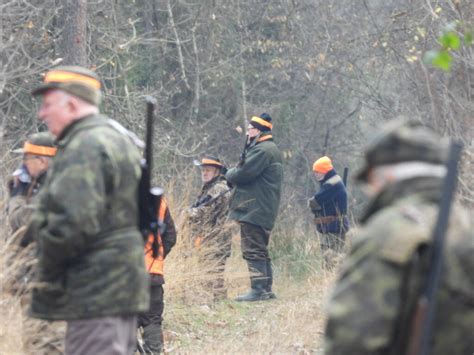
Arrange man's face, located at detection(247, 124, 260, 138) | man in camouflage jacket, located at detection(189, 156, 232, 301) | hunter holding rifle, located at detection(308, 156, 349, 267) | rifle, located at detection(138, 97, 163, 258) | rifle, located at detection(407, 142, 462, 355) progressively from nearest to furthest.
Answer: rifle, located at detection(407, 142, 462, 355) → rifle, located at detection(138, 97, 163, 258) → man in camouflage jacket, located at detection(189, 156, 232, 301) → man's face, located at detection(247, 124, 260, 138) → hunter holding rifle, located at detection(308, 156, 349, 267)

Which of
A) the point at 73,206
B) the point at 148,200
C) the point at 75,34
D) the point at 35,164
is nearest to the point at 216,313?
the point at 35,164

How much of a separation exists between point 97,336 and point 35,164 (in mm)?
2163

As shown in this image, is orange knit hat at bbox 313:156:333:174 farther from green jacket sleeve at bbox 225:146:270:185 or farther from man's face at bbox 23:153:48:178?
man's face at bbox 23:153:48:178

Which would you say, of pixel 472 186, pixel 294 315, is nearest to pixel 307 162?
pixel 472 186

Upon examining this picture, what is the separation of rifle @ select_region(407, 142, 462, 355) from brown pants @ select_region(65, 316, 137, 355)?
2052 mm

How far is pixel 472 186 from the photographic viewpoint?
39.1 ft

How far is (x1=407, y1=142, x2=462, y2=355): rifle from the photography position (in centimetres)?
342

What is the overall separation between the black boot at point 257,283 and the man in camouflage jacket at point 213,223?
0.28 meters

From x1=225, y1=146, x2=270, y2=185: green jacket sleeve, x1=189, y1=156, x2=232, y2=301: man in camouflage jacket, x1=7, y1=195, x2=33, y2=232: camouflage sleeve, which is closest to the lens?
x1=7, y1=195, x2=33, y2=232: camouflage sleeve

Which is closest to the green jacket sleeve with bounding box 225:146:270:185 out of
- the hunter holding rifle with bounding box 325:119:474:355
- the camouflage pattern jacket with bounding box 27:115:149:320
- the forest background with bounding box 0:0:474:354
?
the forest background with bounding box 0:0:474:354

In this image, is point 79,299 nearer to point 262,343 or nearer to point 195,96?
point 262,343

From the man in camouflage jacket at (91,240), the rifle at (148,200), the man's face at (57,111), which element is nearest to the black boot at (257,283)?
the rifle at (148,200)

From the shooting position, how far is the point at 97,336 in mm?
5191

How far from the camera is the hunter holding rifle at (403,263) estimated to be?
→ 348 cm
